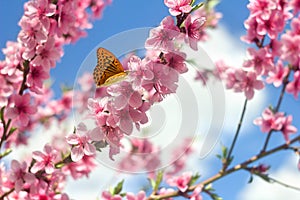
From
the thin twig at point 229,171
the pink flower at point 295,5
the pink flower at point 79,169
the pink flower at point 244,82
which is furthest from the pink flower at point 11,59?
the pink flower at point 295,5

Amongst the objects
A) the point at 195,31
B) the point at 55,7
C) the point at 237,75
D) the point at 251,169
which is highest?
the point at 55,7

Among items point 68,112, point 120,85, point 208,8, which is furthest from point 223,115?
point 68,112

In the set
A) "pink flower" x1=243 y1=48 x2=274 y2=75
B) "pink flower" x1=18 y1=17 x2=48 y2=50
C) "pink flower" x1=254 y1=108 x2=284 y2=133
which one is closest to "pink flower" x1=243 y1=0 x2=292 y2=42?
"pink flower" x1=243 y1=48 x2=274 y2=75

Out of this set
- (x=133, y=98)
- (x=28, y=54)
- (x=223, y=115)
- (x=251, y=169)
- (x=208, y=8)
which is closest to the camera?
(x=133, y=98)

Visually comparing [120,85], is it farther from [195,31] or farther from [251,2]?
A: [251,2]

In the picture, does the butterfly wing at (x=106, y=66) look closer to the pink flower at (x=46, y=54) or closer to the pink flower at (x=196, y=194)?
the pink flower at (x=46, y=54)

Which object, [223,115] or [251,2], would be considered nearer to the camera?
[223,115]
